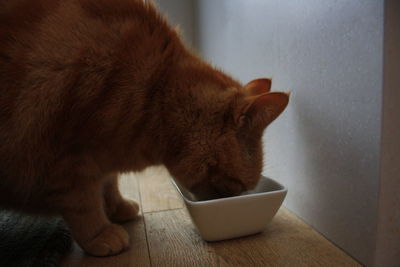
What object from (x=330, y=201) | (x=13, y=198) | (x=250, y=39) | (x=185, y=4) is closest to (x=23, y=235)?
(x=13, y=198)

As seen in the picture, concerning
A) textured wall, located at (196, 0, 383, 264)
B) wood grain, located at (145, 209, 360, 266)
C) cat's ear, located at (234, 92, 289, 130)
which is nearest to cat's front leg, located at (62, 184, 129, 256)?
wood grain, located at (145, 209, 360, 266)

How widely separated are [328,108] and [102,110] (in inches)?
24.3

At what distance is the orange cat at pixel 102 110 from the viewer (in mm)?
940

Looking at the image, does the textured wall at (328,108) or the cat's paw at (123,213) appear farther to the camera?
the cat's paw at (123,213)

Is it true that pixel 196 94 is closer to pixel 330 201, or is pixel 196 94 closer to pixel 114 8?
pixel 114 8

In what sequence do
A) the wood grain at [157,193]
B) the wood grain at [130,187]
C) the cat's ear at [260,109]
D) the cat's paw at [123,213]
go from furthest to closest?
the wood grain at [130,187], the wood grain at [157,193], the cat's paw at [123,213], the cat's ear at [260,109]

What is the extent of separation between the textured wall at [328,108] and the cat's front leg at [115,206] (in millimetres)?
555

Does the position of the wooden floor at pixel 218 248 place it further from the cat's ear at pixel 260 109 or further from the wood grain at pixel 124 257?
the cat's ear at pixel 260 109

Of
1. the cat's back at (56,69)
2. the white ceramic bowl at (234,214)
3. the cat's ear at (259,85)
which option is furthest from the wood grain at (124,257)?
the cat's ear at (259,85)

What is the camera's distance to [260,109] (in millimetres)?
940

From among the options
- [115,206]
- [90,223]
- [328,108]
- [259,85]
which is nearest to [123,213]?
[115,206]

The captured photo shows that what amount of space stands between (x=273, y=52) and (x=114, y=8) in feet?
1.92

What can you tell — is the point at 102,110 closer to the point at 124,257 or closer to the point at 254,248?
the point at 124,257

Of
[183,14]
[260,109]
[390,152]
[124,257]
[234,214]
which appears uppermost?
[183,14]
